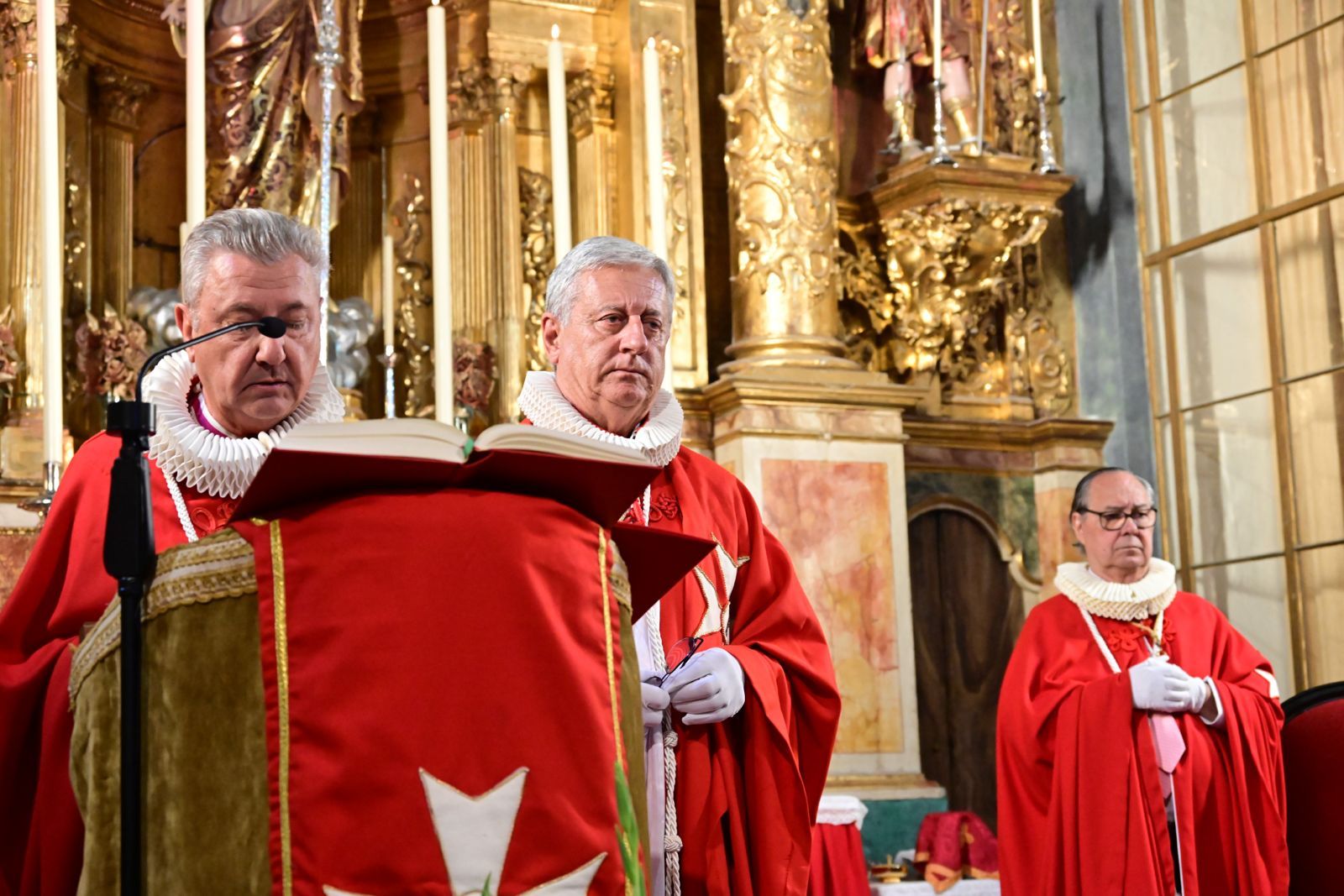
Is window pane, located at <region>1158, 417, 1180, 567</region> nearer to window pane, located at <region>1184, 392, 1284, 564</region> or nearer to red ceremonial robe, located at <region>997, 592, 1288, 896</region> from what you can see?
window pane, located at <region>1184, 392, 1284, 564</region>

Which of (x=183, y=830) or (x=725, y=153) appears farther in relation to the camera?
(x=725, y=153)

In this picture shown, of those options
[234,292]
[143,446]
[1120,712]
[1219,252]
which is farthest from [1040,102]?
[143,446]

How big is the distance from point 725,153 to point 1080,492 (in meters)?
1.88

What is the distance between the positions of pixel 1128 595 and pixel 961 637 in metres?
1.46

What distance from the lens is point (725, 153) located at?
6434 millimetres

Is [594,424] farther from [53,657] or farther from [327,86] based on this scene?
[327,86]

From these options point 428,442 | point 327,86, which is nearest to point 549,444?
point 428,442

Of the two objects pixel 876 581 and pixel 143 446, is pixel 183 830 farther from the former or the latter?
pixel 876 581

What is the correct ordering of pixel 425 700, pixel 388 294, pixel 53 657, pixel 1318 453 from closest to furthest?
pixel 425 700, pixel 53 657, pixel 388 294, pixel 1318 453

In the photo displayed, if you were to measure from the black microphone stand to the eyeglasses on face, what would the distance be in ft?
12.8

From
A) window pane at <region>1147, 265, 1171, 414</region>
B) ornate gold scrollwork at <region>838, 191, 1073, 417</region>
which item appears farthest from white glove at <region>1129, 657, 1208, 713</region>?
window pane at <region>1147, 265, 1171, 414</region>

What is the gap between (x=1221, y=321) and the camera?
726cm

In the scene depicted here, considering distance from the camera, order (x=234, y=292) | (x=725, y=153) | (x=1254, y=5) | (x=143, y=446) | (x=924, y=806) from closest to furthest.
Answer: (x=143, y=446) → (x=234, y=292) → (x=924, y=806) → (x=725, y=153) → (x=1254, y=5)

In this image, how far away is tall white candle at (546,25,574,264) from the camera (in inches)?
198
